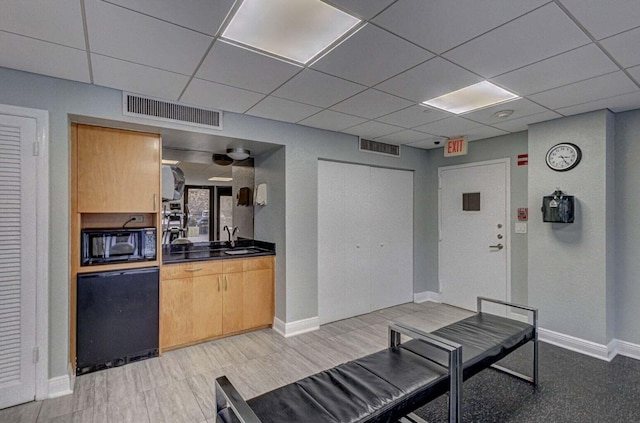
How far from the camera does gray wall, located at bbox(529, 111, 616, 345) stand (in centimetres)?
308

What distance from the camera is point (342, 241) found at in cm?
422

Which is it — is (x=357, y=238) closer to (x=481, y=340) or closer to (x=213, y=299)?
(x=213, y=299)

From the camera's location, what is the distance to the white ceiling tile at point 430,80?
2.24 metres

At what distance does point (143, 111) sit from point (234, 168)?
1709mm

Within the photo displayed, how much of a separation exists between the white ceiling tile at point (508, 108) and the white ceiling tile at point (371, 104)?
33.3 inches

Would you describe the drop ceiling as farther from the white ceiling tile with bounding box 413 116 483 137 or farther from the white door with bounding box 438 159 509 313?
the white door with bounding box 438 159 509 313

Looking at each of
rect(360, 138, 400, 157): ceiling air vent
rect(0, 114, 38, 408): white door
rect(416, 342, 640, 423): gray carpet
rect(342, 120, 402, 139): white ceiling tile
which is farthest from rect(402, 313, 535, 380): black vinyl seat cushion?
rect(0, 114, 38, 408): white door

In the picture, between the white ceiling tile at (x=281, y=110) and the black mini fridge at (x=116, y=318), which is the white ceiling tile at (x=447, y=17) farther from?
the black mini fridge at (x=116, y=318)

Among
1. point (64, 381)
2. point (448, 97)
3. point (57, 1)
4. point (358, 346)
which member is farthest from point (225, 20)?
point (358, 346)

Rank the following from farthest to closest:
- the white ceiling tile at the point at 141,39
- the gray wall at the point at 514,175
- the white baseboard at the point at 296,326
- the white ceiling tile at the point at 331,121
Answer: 1. the gray wall at the point at 514,175
2. the white baseboard at the point at 296,326
3. the white ceiling tile at the point at 331,121
4. the white ceiling tile at the point at 141,39

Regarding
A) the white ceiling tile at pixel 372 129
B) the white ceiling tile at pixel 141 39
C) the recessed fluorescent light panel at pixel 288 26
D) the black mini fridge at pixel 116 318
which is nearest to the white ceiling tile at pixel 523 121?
the white ceiling tile at pixel 372 129

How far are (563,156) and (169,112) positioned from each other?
3986 millimetres

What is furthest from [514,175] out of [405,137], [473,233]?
[405,137]

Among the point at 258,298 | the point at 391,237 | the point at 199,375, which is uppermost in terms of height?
the point at 391,237
